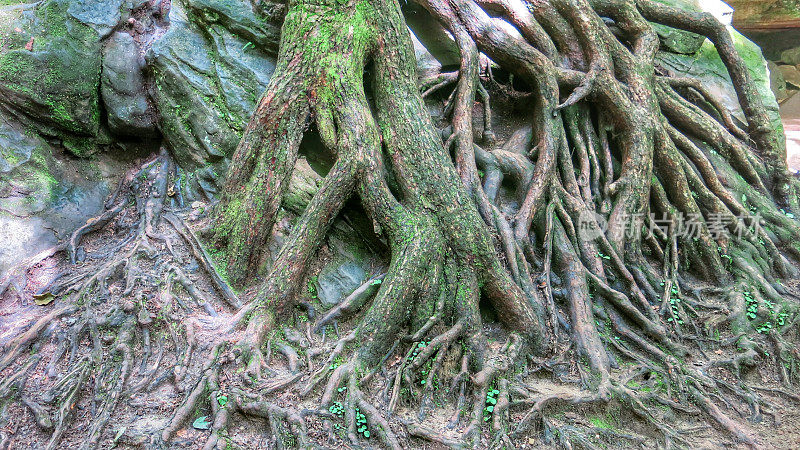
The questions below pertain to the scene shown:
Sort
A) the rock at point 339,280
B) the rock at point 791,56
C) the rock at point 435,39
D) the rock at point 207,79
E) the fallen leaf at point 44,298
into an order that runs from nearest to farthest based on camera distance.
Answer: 1. the fallen leaf at point 44,298
2. the rock at point 339,280
3. the rock at point 207,79
4. the rock at point 435,39
5. the rock at point 791,56

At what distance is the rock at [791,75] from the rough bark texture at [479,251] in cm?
754

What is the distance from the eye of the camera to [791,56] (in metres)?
10.4

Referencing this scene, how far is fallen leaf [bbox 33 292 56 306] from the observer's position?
346 centimetres

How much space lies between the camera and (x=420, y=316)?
11.0 ft

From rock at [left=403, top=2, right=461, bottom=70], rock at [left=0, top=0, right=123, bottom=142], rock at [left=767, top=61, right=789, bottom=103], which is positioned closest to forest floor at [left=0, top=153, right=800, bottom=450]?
rock at [left=0, top=0, right=123, bottom=142]

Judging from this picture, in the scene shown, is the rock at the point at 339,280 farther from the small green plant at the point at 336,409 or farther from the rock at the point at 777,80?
Answer: the rock at the point at 777,80

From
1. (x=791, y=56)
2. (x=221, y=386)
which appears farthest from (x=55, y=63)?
(x=791, y=56)

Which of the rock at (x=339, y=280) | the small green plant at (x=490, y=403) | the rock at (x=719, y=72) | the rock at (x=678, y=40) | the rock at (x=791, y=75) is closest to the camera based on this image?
the small green plant at (x=490, y=403)

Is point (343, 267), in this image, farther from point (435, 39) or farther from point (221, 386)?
point (435, 39)

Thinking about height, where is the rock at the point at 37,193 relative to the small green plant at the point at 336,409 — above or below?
below

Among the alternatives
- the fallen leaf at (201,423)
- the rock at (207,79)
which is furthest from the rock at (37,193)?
the fallen leaf at (201,423)

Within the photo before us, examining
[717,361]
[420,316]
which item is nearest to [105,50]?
[420,316]

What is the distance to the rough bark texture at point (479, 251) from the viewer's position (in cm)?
304

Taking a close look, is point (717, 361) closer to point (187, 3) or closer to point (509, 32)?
point (509, 32)
